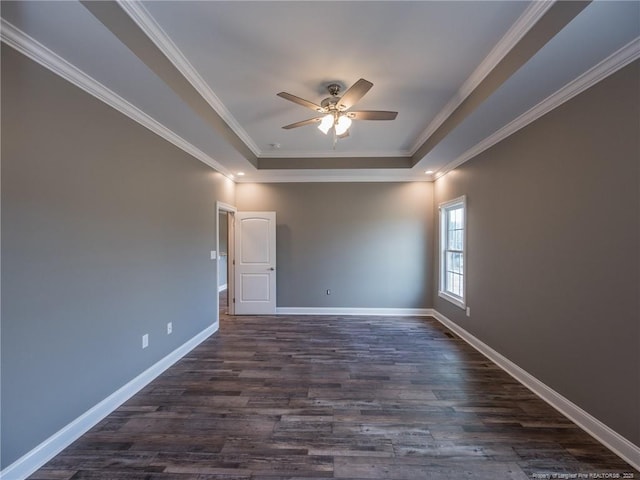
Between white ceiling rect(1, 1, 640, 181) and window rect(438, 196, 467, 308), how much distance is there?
1.42 metres

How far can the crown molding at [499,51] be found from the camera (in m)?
1.75

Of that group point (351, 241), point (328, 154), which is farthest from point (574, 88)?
point (351, 241)

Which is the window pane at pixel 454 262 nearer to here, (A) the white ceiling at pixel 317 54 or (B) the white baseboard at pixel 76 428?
(A) the white ceiling at pixel 317 54

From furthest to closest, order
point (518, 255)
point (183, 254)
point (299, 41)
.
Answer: point (183, 254), point (518, 255), point (299, 41)

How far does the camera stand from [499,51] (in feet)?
7.08

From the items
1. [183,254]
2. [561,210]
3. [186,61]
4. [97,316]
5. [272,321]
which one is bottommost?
[272,321]

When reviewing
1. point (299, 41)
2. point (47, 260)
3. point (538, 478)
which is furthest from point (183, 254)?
point (538, 478)

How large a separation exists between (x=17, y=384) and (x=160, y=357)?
1.45 meters

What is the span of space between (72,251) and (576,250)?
370cm

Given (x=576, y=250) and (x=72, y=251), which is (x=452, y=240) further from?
(x=72, y=251)

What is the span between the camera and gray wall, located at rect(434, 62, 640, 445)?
6.04 feet

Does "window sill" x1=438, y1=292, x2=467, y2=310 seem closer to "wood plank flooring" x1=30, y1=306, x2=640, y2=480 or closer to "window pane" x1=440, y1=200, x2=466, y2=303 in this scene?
"window pane" x1=440, y1=200, x2=466, y2=303

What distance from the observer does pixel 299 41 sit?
213 cm

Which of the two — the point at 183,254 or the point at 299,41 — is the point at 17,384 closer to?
the point at 183,254
